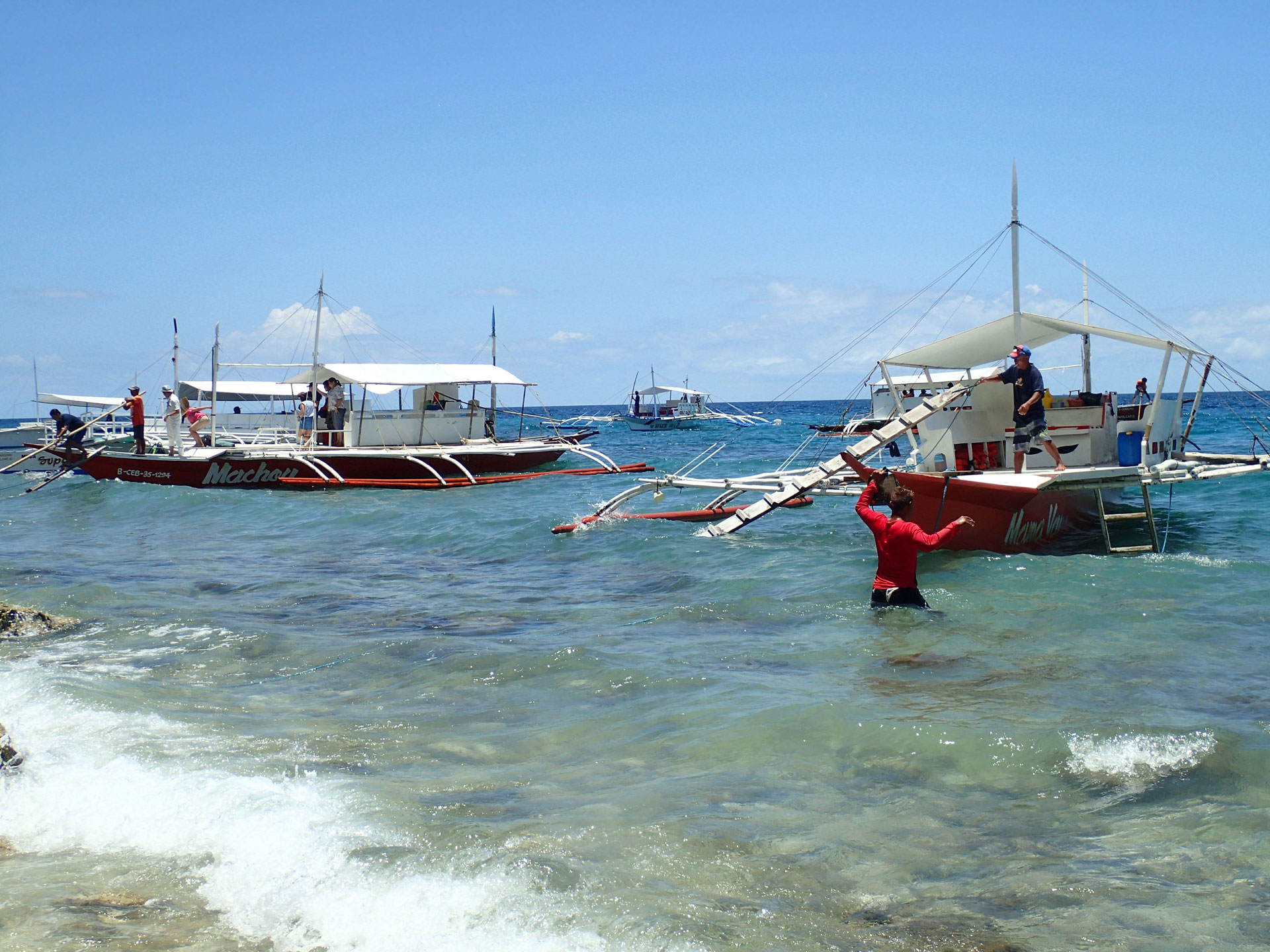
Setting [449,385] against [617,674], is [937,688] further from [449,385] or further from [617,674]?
[449,385]

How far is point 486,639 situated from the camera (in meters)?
9.03

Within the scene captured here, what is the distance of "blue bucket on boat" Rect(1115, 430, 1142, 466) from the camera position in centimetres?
1251

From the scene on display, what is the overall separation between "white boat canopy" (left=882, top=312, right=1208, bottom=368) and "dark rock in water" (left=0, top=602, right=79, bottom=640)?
34.5 ft

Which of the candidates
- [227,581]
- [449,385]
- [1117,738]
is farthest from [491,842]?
[449,385]

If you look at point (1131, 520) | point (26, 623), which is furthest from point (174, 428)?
point (1131, 520)

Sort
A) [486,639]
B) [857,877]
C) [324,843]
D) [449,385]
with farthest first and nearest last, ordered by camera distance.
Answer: [449,385]
[486,639]
[324,843]
[857,877]

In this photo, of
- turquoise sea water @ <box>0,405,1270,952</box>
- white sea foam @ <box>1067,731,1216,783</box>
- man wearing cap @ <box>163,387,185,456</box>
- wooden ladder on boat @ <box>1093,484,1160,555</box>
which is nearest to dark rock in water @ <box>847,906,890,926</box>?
turquoise sea water @ <box>0,405,1270,952</box>

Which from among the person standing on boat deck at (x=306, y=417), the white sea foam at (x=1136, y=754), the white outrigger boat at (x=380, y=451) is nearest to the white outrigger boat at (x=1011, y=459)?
the white sea foam at (x=1136, y=754)

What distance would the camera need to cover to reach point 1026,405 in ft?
39.7

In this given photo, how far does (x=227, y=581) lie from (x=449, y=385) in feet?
50.5

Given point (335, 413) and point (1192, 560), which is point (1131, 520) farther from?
point (335, 413)

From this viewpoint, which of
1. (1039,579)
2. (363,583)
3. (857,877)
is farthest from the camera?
(363,583)

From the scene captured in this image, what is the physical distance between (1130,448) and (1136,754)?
26.5ft

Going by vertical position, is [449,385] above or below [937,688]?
above
